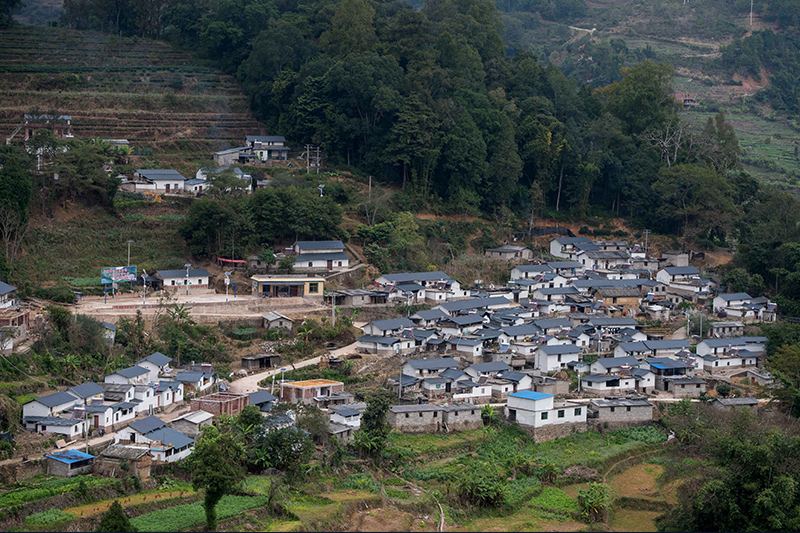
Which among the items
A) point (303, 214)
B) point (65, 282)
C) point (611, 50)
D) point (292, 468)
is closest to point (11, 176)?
point (65, 282)

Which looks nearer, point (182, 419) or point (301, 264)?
point (182, 419)

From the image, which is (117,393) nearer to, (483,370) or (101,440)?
(101,440)

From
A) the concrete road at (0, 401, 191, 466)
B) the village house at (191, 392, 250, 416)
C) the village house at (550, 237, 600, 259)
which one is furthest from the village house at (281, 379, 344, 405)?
the village house at (550, 237, 600, 259)

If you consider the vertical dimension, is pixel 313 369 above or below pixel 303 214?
below

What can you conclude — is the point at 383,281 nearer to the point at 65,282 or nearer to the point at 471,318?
the point at 471,318

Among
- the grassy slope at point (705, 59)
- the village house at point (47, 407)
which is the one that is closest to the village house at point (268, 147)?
the village house at point (47, 407)

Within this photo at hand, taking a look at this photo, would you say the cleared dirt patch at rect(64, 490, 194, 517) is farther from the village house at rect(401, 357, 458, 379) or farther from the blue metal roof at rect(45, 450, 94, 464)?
the village house at rect(401, 357, 458, 379)

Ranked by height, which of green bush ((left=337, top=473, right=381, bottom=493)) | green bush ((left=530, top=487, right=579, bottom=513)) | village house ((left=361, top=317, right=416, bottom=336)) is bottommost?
green bush ((left=530, top=487, right=579, bottom=513))
